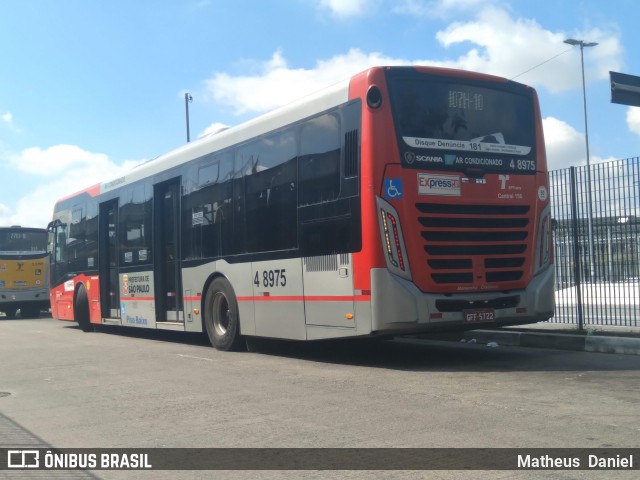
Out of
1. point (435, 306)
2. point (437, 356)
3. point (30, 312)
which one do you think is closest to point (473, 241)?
point (435, 306)

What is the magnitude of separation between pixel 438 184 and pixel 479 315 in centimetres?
177

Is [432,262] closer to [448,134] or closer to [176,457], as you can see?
[448,134]

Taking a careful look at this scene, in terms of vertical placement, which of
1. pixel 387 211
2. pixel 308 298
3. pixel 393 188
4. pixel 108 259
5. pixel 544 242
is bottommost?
pixel 308 298

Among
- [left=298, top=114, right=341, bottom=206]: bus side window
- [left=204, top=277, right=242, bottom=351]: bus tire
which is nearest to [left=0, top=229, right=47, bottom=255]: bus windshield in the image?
[left=204, top=277, right=242, bottom=351]: bus tire

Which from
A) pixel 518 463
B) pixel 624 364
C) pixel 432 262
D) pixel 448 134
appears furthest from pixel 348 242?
pixel 518 463

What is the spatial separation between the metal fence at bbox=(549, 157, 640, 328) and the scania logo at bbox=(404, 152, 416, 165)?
4500 mm

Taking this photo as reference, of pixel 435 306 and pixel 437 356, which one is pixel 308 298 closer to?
pixel 435 306

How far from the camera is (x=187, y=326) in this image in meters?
13.2

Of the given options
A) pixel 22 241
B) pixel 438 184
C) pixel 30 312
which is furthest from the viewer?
pixel 30 312

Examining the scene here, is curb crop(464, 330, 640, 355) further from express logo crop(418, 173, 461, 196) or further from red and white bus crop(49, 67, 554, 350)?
express logo crop(418, 173, 461, 196)

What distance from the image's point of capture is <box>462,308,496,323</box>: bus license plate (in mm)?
8977

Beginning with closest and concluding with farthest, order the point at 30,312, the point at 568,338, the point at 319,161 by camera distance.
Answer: the point at 319,161 → the point at 568,338 → the point at 30,312

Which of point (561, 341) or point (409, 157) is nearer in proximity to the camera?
point (409, 157)

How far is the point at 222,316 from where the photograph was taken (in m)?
12.2
